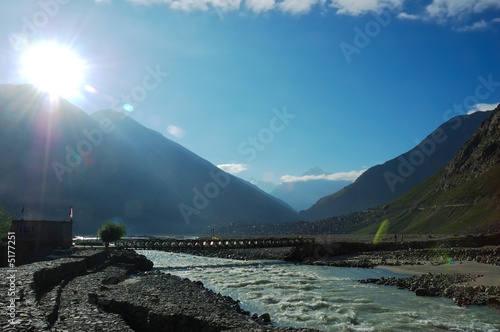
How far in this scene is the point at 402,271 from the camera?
1796 inches

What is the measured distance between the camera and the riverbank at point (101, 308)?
46.4ft

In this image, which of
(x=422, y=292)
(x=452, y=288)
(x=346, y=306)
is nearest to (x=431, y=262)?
(x=452, y=288)

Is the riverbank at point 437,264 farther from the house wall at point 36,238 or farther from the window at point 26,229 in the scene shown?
the window at point 26,229

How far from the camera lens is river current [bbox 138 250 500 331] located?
21156 millimetres

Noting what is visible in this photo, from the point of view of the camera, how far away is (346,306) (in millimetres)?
26047

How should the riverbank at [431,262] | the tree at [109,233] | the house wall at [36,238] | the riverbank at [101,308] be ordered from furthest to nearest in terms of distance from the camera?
the tree at [109,233] < the house wall at [36,238] < the riverbank at [431,262] < the riverbank at [101,308]

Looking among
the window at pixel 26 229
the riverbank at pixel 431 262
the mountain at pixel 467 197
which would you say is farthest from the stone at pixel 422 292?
the mountain at pixel 467 197

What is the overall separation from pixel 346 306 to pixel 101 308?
15.8 m

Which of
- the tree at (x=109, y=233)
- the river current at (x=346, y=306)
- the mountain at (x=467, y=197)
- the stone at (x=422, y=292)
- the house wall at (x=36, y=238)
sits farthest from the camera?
the mountain at (x=467, y=197)

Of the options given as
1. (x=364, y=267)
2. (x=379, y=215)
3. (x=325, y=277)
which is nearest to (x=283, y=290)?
(x=325, y=277)

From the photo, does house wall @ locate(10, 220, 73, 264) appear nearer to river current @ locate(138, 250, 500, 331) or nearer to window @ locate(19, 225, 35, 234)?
window @ locate(19, 225, 35, 234)

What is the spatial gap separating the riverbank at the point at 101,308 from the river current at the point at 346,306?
117 inches

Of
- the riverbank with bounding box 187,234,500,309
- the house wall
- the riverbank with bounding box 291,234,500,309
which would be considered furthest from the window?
the riverbank with bounding box 291,234,500,309

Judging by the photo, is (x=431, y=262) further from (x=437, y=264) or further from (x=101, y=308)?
(x=101, y=308)
